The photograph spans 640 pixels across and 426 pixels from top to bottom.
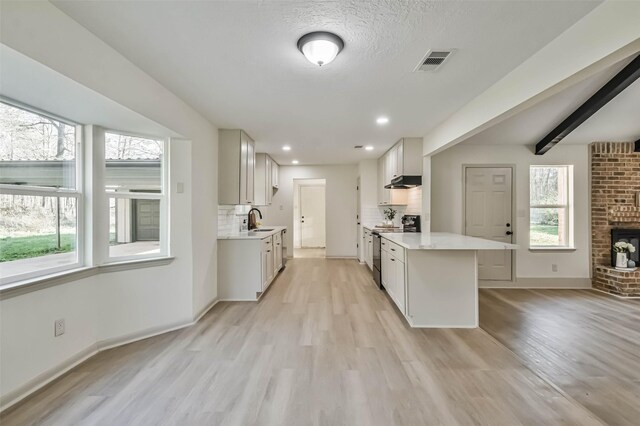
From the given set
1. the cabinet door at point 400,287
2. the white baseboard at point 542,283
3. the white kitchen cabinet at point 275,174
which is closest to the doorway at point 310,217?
the white kitchen cabinet at point 275,174

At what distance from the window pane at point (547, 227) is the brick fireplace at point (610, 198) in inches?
16.6

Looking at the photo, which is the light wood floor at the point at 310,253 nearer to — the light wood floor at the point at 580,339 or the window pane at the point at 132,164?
the light wood floor at the point at 580,339

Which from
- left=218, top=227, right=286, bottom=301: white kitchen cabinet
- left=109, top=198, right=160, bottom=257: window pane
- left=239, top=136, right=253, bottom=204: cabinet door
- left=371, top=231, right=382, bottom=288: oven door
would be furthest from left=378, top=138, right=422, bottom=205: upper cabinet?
left=109, top=198, right=160, bottom=257: window pane

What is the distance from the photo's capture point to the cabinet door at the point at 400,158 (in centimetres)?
473

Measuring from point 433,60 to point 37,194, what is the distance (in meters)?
3.20

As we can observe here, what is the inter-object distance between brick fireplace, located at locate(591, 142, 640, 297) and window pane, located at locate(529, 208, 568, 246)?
421 mm

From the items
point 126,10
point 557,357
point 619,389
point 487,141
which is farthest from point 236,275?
point 487,141

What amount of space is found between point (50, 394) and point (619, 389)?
4.00 meters

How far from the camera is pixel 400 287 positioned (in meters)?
3.58

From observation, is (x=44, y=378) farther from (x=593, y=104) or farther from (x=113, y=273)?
(x=593, y=104)

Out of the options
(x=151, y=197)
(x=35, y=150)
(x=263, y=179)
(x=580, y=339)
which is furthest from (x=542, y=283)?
(x=35, y=150)

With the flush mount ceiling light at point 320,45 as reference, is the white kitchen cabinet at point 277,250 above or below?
below

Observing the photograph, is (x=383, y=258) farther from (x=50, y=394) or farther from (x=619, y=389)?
(x=50, y=394)

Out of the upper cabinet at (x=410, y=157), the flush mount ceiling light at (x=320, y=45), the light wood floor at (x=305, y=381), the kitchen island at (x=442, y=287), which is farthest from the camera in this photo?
the upper cabinet at (x=410, y=157)
